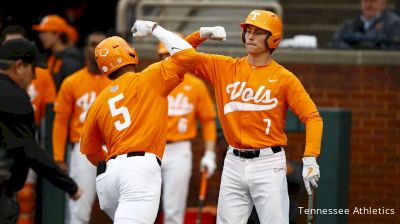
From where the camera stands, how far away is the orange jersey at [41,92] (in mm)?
11578

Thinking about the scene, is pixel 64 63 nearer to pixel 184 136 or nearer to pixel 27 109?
pixel 184 136

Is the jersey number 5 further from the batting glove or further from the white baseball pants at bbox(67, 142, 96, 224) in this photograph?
the white baseball pants at bbox(67, 142, 96, 224)

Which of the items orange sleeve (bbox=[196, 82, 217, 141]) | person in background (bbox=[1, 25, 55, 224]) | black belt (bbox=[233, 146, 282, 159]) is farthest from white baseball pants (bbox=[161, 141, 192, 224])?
black belt (bbox=[233, 146, 282, 159])

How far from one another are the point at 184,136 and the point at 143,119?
9.88ft

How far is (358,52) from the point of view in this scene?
1152 cm

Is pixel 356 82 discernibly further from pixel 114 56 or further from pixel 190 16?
pixel 114 56

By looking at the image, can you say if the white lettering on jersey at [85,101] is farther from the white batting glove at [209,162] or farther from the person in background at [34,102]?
the white batting glove at [209,162]

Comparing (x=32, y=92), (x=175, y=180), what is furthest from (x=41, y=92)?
(x=175, y=180)

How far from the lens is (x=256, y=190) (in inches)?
326

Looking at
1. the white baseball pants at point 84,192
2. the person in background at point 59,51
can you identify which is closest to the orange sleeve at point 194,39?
the white baseball pants at point 84,192

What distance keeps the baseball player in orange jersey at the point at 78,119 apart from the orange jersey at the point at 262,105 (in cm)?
279

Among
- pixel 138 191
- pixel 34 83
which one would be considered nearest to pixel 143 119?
pixel 138 191

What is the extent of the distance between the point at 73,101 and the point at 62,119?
0.69 ft

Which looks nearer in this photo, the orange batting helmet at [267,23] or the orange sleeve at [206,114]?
the orange batting helmet at [267,23]
